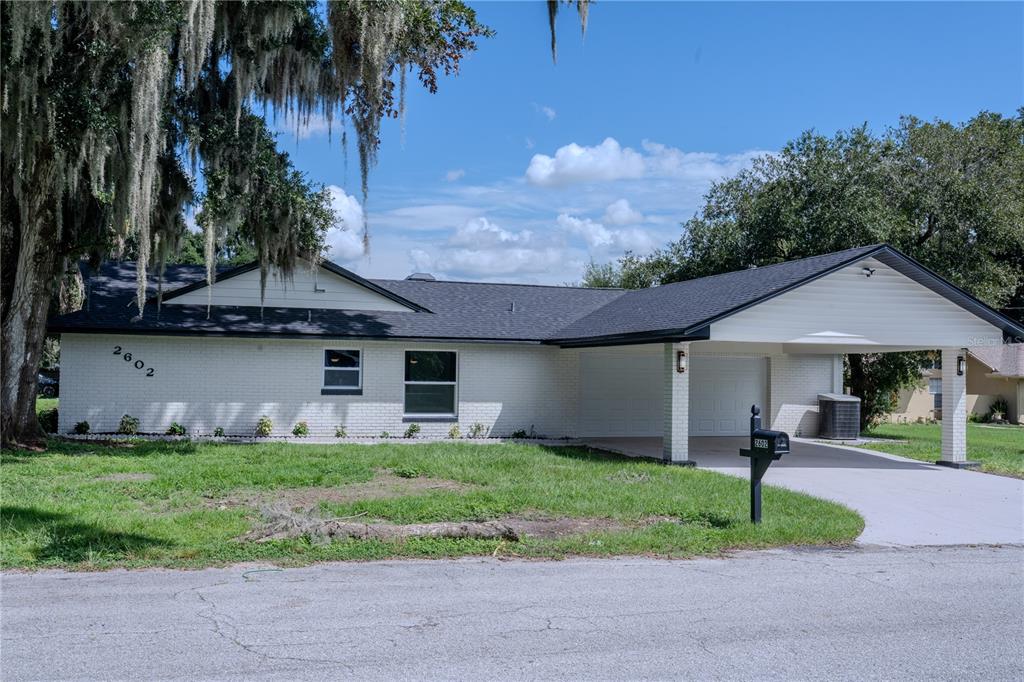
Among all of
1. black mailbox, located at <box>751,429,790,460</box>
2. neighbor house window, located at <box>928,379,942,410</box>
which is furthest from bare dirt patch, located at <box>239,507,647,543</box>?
neighbor house window, located at <box>928,379,942,410</box>

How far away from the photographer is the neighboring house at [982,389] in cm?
3406

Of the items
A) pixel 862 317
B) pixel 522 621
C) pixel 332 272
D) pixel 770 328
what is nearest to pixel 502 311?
pixel 332 272

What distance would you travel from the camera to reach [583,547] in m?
8.72

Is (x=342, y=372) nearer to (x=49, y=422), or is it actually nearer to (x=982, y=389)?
(x=49, y=422)

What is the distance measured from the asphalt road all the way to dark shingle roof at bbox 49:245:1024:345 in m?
7.65

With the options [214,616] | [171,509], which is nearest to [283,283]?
[171,509]

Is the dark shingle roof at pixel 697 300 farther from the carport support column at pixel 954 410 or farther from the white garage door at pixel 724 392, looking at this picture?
the carport support column at pixel 954 410

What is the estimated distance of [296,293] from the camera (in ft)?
64.8

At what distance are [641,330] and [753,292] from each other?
85.8 inches

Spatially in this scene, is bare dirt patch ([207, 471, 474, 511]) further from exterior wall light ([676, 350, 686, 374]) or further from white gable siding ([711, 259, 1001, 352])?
white gable siding ([711, 259, 1001, 352])

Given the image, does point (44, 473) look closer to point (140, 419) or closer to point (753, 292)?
point (140, 419)

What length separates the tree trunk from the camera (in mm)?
14539

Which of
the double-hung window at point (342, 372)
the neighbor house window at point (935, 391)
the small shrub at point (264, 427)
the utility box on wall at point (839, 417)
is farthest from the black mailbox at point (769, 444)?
the neighbor house window at point (935, 391)

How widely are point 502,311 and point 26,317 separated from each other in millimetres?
Answer: 10872
